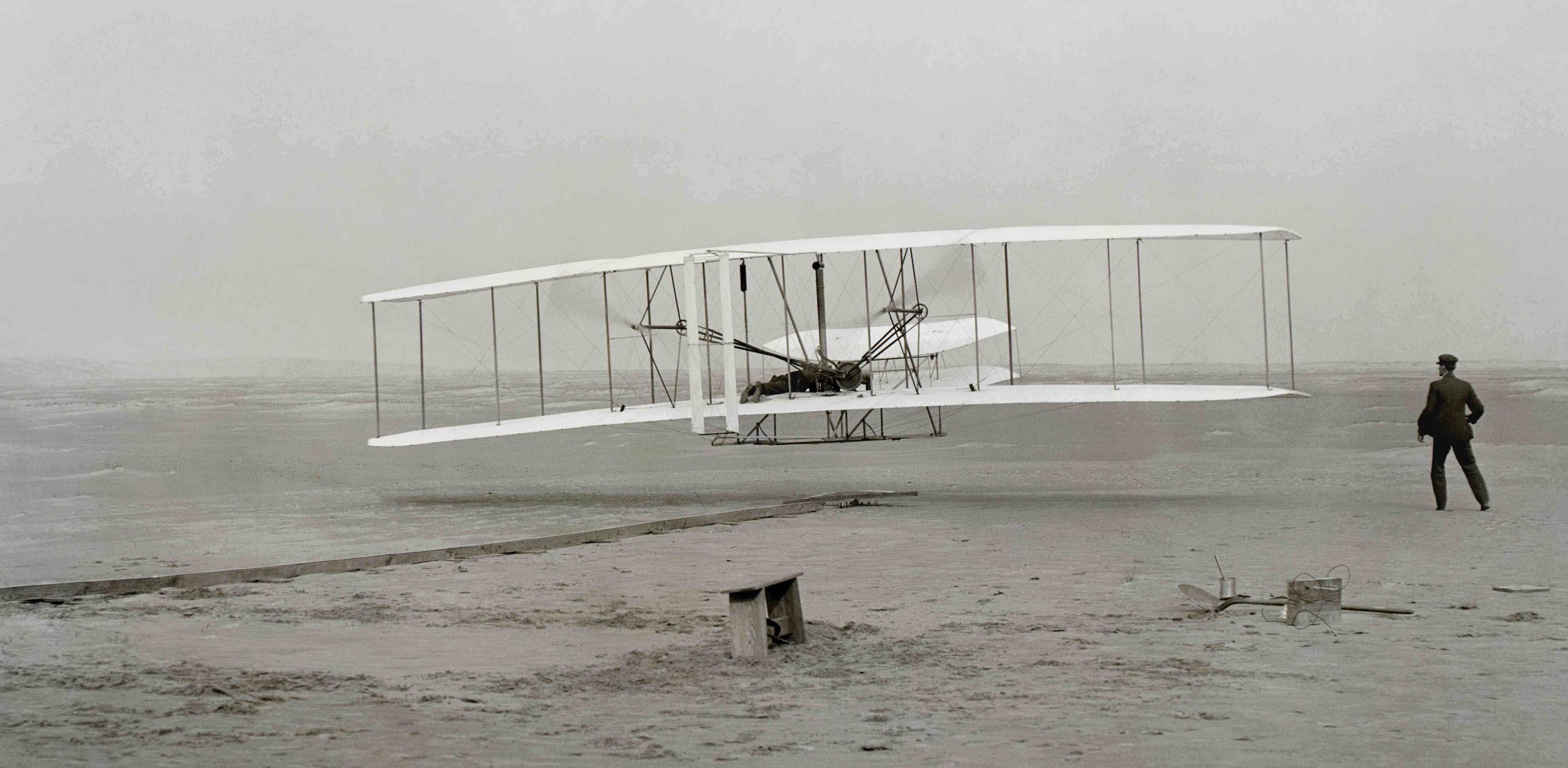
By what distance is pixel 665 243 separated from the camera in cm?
5869

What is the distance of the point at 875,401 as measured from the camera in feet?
67.7

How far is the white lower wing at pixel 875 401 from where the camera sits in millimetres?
19375

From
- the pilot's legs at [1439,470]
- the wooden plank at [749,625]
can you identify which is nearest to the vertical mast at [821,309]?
the pilot's legs at [1439,470]

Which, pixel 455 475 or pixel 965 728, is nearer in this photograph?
pixel 965 728

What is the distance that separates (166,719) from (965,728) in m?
4.02

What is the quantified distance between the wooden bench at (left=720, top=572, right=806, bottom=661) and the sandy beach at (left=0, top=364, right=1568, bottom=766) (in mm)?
145

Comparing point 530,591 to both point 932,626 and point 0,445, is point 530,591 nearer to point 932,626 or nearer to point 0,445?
point 932,626

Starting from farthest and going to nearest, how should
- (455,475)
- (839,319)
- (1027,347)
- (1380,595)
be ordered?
(1027,347), (455,475), (839,319), (1380,595)

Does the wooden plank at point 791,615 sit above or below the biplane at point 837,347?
below

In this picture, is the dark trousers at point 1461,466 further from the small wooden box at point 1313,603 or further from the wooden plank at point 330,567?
the wooden plank at point 330,567

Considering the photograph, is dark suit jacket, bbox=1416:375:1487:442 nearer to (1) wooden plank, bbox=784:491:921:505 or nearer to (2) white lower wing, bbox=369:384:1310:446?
(2) white lower wing, bbox=369:384:1310:446

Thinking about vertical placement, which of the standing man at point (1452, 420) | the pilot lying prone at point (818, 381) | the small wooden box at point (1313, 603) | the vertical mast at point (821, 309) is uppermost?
the vertical mast at point (821, 309)

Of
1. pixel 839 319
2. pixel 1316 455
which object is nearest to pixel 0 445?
pixel 839 319

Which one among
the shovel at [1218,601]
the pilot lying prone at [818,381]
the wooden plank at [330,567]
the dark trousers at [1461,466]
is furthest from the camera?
the pilot lying prone at [818,381]
